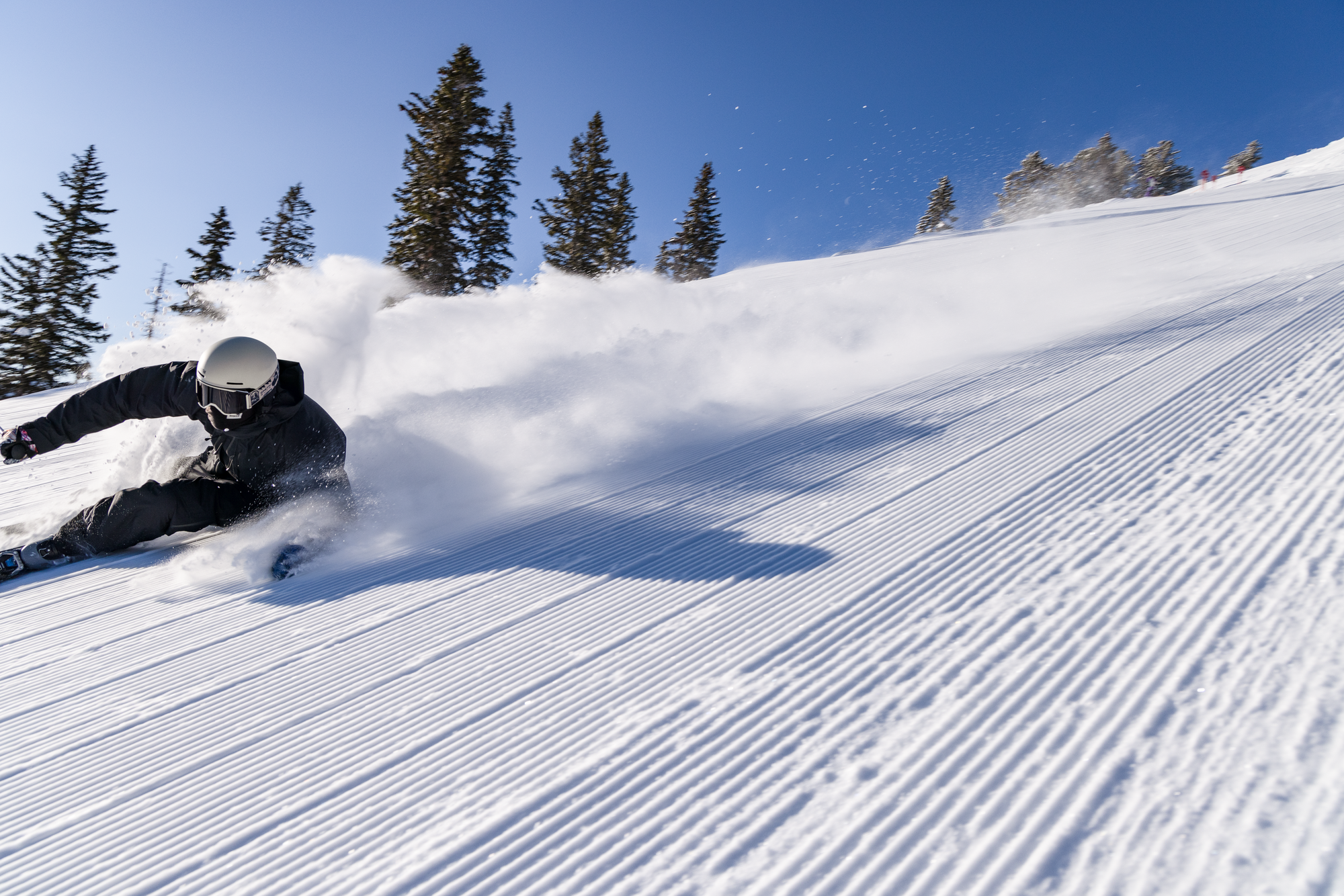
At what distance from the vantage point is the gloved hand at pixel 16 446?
11.6 ft

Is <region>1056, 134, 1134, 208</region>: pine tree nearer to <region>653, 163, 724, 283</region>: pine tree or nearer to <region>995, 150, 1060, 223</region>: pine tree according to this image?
<region>995, 150, 1060, 223</region>: pine tree

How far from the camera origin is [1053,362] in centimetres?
593

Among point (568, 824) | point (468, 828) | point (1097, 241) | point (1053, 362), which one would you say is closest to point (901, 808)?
point (568, 824)

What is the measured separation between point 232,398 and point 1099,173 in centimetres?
7380

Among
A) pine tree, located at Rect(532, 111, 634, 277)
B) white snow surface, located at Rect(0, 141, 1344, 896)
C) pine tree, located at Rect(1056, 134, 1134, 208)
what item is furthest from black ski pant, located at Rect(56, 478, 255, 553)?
pine tree, located at Rect(1056, 134, 1134, 208)

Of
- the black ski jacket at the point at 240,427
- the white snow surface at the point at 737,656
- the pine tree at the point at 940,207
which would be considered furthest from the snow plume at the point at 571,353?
the pine tree at the point at 940,207

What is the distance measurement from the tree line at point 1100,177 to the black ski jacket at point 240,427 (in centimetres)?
6212

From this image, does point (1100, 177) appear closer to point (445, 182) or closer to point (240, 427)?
point (445, 182)

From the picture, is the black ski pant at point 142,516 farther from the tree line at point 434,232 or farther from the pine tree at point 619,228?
the pine tree at point 619,228

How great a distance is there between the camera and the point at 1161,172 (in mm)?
58406

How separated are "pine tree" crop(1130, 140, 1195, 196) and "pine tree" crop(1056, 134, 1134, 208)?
748mm

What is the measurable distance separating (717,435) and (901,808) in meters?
4.06

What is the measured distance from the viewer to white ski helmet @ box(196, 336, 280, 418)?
3393 mm

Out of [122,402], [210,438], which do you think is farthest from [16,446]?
[210,438]
